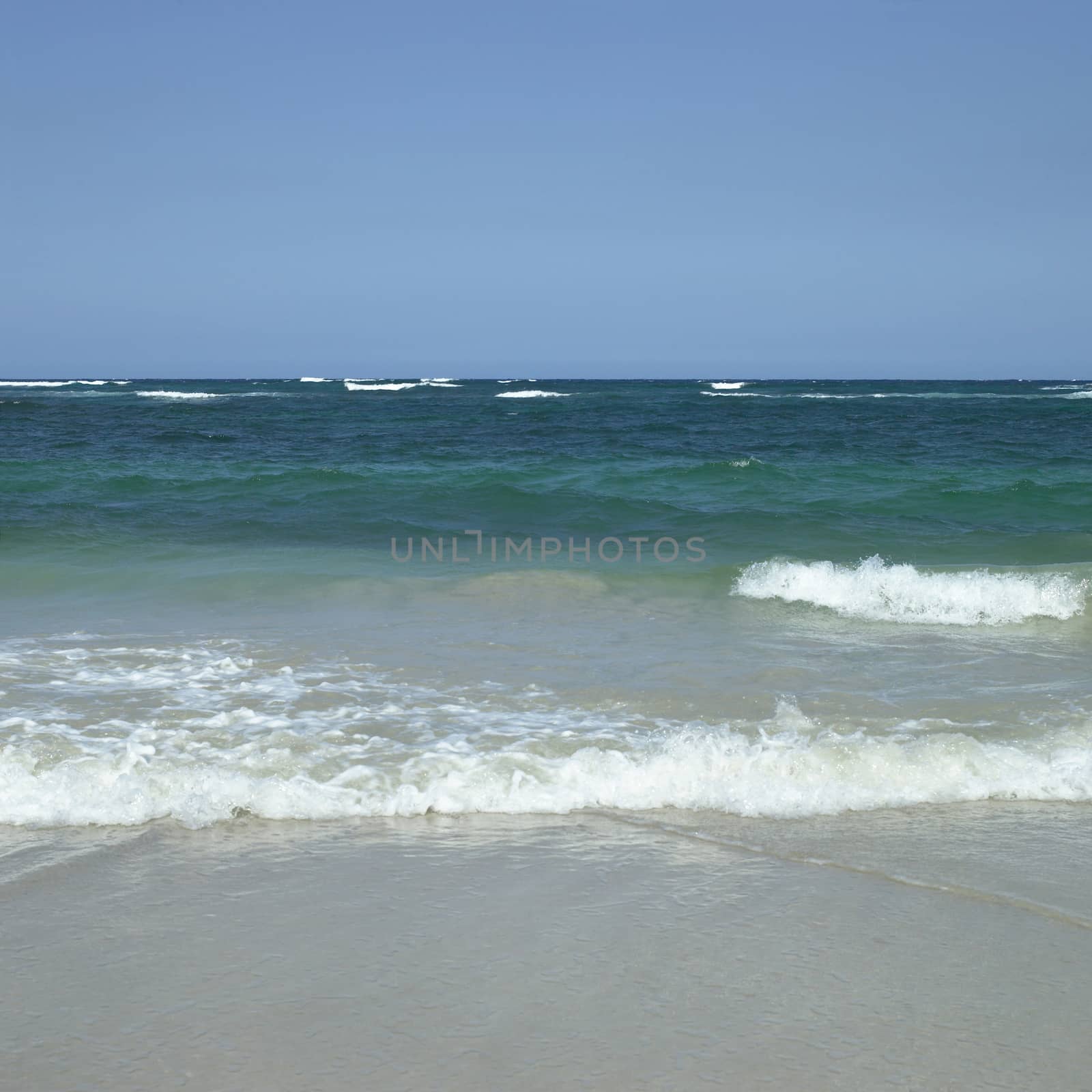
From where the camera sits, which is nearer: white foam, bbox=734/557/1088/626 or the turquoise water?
the turquoise water

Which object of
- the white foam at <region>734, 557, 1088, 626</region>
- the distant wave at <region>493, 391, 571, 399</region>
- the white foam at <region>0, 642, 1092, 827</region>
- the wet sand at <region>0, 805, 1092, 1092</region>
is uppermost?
the distant wave at <region>493, 391, 571, 399</region>

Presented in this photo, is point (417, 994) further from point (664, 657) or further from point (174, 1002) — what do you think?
point (664, 657)

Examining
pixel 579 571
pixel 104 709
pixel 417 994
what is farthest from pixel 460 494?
pixel 417 994

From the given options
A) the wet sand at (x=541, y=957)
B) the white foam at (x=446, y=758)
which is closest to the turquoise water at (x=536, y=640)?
the white foam at (x=446, y=758)

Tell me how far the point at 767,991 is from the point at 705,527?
9625 mm

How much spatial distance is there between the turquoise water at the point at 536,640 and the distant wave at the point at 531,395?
3452cm

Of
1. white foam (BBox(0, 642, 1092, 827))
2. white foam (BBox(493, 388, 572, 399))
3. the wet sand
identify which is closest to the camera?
the wet sand

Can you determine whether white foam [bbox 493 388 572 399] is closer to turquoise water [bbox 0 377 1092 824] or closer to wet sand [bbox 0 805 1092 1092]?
turquoise water [bbox 0 377 1092 824]

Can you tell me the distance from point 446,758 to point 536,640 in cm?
249

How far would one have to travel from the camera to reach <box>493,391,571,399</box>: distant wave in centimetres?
5209

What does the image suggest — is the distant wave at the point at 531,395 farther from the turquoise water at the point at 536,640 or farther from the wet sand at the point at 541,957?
the wet sand at the point at 541,957

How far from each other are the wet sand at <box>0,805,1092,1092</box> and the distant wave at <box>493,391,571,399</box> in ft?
160

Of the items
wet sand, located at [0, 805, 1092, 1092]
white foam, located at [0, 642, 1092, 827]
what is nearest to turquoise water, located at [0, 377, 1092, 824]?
white foam, located at [0, 642, 1092, 827]

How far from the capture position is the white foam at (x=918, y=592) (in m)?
7.68
